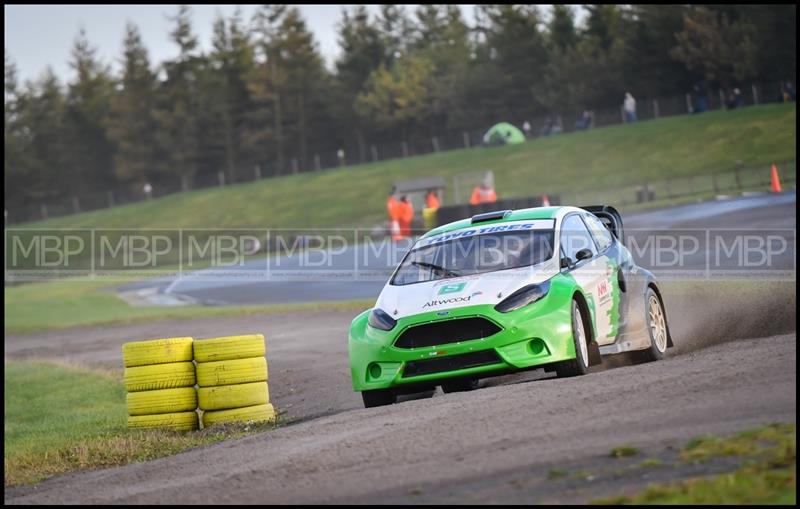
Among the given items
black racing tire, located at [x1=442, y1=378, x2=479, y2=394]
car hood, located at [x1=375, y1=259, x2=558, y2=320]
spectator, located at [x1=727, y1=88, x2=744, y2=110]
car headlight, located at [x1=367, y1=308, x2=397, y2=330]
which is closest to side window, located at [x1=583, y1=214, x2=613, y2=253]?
car hood, located at [x1=375, y1=259, x2=558, y2=320]

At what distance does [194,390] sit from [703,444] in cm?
608

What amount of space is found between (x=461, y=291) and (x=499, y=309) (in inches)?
16.0

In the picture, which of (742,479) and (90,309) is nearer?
(742,479)

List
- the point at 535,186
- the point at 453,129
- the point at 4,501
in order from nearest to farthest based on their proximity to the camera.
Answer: the point at 4,501, the point at 535,186, the point at 453,129

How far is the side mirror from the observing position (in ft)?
36.0

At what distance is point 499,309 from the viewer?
393 inches

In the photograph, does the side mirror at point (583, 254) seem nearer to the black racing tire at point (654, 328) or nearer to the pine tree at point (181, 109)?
the black racing tire at point (654, 328)

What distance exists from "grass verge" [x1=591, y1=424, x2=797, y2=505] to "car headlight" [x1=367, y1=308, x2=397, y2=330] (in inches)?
168

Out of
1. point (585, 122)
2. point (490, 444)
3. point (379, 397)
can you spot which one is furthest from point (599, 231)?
point (585, 122)

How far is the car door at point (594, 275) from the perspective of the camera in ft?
35.2

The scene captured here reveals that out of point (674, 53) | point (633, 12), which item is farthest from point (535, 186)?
point (633, 12)

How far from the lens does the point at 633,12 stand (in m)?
96.0

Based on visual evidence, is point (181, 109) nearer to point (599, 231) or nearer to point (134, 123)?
point (134, 123)

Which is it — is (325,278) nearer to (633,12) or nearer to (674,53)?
(674,53)
